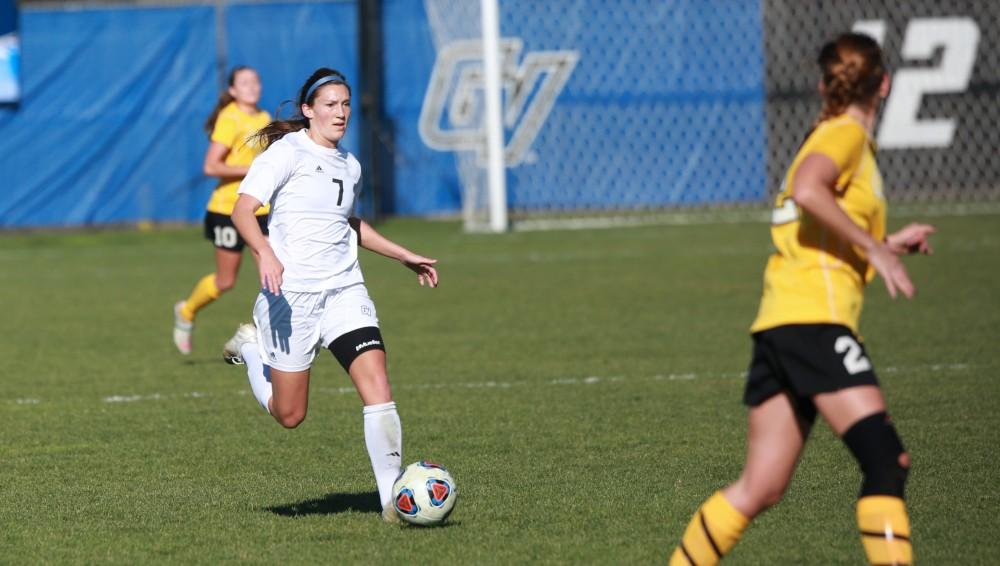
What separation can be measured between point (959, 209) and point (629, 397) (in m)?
14.3

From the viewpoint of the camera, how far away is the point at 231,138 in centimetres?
1056

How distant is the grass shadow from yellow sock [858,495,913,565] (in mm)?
2309

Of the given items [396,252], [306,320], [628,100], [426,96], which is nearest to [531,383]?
[396,252]

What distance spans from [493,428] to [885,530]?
3.74 metres

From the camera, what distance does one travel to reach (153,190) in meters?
23.2

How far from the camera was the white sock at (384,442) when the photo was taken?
18.7 ft

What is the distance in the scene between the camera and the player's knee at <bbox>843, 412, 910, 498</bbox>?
4.19m

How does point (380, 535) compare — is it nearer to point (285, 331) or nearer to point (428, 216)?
point (285, 331)

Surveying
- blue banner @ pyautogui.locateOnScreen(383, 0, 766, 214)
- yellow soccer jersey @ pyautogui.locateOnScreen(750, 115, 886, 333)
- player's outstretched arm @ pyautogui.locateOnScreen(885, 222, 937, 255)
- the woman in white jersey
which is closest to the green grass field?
the woman in white jersey

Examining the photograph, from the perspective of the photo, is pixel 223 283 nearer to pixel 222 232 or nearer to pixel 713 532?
pixel 222 232

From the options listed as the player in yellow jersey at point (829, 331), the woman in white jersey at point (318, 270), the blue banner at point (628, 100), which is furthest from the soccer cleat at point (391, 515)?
the blue banner at point (628, 100)

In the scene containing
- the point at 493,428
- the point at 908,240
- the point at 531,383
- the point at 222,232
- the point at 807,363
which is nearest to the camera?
the point at 807,363

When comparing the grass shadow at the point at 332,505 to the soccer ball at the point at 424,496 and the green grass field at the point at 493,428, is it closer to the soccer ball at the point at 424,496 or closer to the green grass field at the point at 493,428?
the green grass field at the point at 493,428

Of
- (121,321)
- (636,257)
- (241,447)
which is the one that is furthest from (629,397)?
(636,257)
